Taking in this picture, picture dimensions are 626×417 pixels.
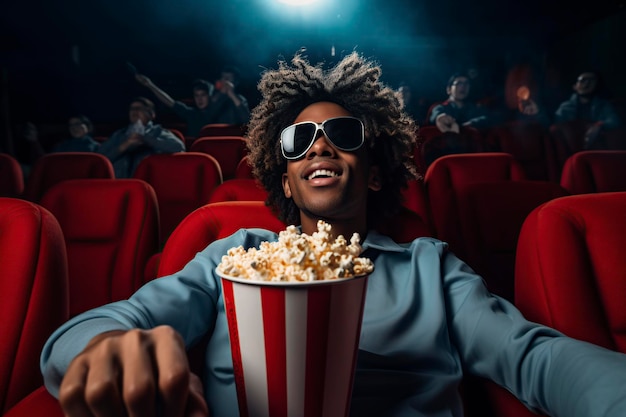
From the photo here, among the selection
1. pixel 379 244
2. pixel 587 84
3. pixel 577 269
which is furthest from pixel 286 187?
pixel 587 84

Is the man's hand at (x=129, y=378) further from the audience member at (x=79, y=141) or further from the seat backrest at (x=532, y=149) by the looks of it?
the audience member at (x=79, y=141)

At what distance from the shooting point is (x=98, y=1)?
1017 centimetres

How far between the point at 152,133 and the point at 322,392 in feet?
12.2

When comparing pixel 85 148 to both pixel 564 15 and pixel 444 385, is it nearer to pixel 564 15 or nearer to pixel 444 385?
pixel 444 385

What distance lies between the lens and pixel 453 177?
230 centimetres

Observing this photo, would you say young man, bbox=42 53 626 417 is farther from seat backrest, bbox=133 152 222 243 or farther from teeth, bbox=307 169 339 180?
Answer: seat backrest, bbox=133 152 222 243

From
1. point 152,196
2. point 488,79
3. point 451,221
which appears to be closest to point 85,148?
point 152,196

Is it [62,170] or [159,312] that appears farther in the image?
[62,170]

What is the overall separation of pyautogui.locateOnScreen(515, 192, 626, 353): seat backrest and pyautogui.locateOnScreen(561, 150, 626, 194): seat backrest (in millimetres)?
1433

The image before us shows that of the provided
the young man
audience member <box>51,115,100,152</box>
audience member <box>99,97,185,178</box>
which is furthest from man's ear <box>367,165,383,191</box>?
audience member <box>51,115,100,152</box>

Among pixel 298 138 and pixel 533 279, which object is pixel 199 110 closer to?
pixel 298 138

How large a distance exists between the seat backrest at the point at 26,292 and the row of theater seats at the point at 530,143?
9.38ft

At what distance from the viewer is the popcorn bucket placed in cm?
55

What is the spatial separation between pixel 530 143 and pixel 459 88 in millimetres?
1583
